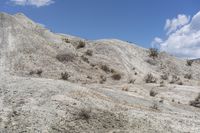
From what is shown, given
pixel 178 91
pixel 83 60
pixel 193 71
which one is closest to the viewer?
pixel 178 91

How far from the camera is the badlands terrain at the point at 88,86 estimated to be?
16.7m

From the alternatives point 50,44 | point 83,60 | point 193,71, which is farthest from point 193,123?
point 193,71

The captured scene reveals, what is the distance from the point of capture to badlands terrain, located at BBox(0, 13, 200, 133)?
16.7 meters

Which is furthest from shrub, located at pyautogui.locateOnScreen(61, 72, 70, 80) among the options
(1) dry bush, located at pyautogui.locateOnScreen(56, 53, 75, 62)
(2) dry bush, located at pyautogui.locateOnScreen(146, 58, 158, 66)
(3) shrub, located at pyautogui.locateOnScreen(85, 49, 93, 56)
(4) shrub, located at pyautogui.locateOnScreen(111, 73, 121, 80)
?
(2) dry bush, located at pyautogui.locateOnScreen(146, 58, 158, 66)

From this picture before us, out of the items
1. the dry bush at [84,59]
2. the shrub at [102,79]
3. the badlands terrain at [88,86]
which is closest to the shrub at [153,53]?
the badlands terrain at [88,86]

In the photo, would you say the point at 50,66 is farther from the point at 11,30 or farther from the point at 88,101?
the point at 88,101

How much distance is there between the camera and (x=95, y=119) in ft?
Result: 55.3

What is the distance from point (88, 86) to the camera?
83.1 ft

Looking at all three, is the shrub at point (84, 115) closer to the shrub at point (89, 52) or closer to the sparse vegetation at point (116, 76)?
the sparse vegetation at point (116, 76)

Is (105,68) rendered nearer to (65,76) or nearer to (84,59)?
(84,59)

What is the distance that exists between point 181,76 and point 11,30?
1718cm

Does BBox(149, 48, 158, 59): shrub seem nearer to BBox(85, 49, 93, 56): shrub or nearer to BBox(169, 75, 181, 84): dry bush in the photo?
BBox(169, 75, 181, 84): dry bush

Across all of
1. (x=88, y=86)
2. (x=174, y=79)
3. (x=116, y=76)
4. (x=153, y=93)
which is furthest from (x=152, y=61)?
(x=88, y=86)

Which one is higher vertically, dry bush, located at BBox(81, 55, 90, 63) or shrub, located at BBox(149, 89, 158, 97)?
dry bush, located at BBox(81, 55, 90, 63)
